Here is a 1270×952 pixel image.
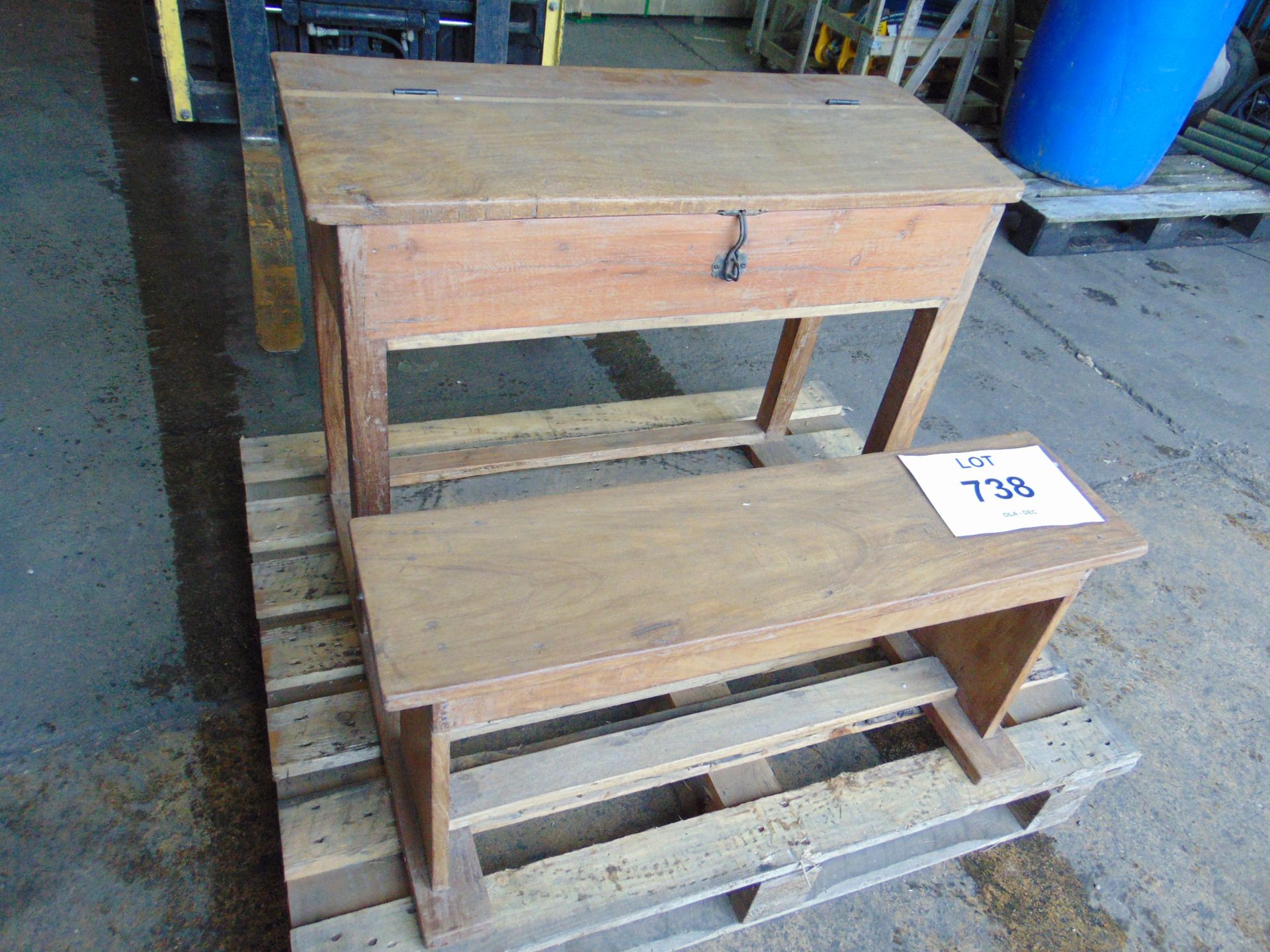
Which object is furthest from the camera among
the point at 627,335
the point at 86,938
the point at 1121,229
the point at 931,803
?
the point at 1121,229

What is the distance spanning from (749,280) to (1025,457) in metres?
0.64

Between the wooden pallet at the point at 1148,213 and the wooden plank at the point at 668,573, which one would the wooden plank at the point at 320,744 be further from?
the wooden pallet at the point at 1148,213

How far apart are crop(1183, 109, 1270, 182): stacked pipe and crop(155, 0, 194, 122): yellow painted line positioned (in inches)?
201

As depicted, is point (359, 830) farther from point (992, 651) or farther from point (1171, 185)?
point (1171, 185)

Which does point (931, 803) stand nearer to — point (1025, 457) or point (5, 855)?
point (1025, 457)

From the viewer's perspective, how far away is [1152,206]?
431 cm

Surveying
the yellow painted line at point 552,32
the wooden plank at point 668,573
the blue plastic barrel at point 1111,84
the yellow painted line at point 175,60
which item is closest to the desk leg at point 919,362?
the wooden plank at point 668,573

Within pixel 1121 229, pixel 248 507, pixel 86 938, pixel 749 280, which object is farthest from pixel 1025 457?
pixel 1121 229

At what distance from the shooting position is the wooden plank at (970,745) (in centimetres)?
179

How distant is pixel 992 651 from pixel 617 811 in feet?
2.66

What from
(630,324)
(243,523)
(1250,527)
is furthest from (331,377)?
(1250,527)

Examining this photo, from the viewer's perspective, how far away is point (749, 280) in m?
1.69

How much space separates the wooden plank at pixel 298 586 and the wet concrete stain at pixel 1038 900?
1.42 meters

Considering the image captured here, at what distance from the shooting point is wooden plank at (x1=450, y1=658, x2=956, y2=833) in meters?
1.54
